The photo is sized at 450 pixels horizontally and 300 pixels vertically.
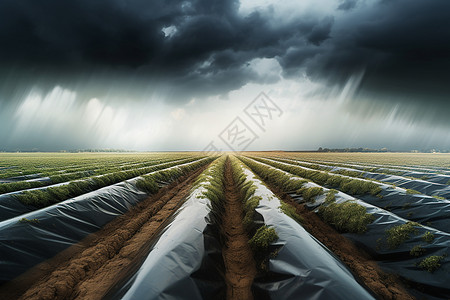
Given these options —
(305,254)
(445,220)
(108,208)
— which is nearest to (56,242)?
(108,208)

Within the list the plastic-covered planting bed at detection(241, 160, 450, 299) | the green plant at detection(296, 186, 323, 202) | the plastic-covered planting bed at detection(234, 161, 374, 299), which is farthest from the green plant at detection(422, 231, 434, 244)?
the green plant at detection(296, 186, 323, 202)

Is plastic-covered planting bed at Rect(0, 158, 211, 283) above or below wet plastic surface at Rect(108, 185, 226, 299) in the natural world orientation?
below

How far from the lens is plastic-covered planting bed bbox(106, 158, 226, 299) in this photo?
243cm

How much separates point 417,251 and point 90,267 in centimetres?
751

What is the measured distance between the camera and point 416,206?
6020mm

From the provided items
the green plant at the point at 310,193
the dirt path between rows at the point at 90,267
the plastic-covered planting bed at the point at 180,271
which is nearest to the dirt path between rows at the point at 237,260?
the plastic-covered planting bed at the point at 180,271

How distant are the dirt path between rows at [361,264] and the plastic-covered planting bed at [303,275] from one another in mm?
946

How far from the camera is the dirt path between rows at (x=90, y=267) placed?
347 cm

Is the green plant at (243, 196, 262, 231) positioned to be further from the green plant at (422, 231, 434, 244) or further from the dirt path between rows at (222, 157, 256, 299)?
the green plant at (422, 231, 434, 244)

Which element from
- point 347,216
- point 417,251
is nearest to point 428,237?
point 417,251

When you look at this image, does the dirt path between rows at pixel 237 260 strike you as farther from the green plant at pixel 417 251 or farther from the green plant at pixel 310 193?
the green plant at pixel 417 251

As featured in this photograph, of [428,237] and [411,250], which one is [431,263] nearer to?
[411,250]

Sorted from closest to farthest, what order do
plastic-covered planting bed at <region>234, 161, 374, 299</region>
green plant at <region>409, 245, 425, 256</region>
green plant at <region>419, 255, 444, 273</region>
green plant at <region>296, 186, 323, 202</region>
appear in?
plastic-covered planting bed at <region>234, 161, 374, 299</region> → green plant at <region>419, 255, 444, 273</region> → green plant at <region>409, 245, 425, 256</region> → green plant at <region>296, 186, 323, 202</region>

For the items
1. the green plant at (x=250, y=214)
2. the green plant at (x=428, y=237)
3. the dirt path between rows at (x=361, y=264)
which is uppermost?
the green plant at (x=428, y=237)
